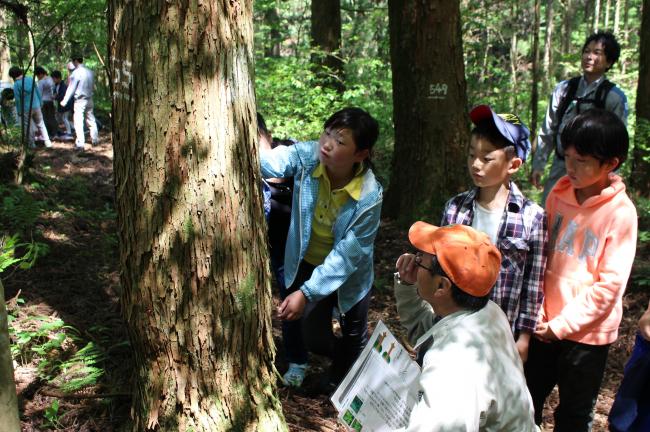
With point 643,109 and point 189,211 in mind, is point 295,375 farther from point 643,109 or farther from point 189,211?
point 643,109

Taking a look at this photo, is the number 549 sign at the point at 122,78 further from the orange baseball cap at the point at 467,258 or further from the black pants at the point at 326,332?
the black pants at the point at 326,332

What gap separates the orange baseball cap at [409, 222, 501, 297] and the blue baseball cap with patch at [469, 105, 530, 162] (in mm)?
822

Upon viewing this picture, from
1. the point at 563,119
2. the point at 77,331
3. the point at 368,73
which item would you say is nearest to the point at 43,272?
the point at 77,331

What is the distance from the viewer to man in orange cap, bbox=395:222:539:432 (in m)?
1.84

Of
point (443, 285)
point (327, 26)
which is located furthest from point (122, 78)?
point (327, 26)

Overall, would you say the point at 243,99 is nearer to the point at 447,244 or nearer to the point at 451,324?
the point at 447,244

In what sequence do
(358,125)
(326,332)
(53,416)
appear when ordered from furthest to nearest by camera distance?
(326,332) < (358,125) < (53,416)

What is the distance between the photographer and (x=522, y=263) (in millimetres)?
2863

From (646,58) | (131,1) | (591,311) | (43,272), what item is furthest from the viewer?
(646,58)

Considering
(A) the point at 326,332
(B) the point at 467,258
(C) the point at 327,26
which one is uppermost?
(C) the point at 327,26

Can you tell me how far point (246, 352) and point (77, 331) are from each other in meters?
1.85

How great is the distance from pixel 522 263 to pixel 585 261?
0.28 m

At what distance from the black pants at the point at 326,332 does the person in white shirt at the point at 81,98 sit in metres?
10.9

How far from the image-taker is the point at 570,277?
284 centimetres
